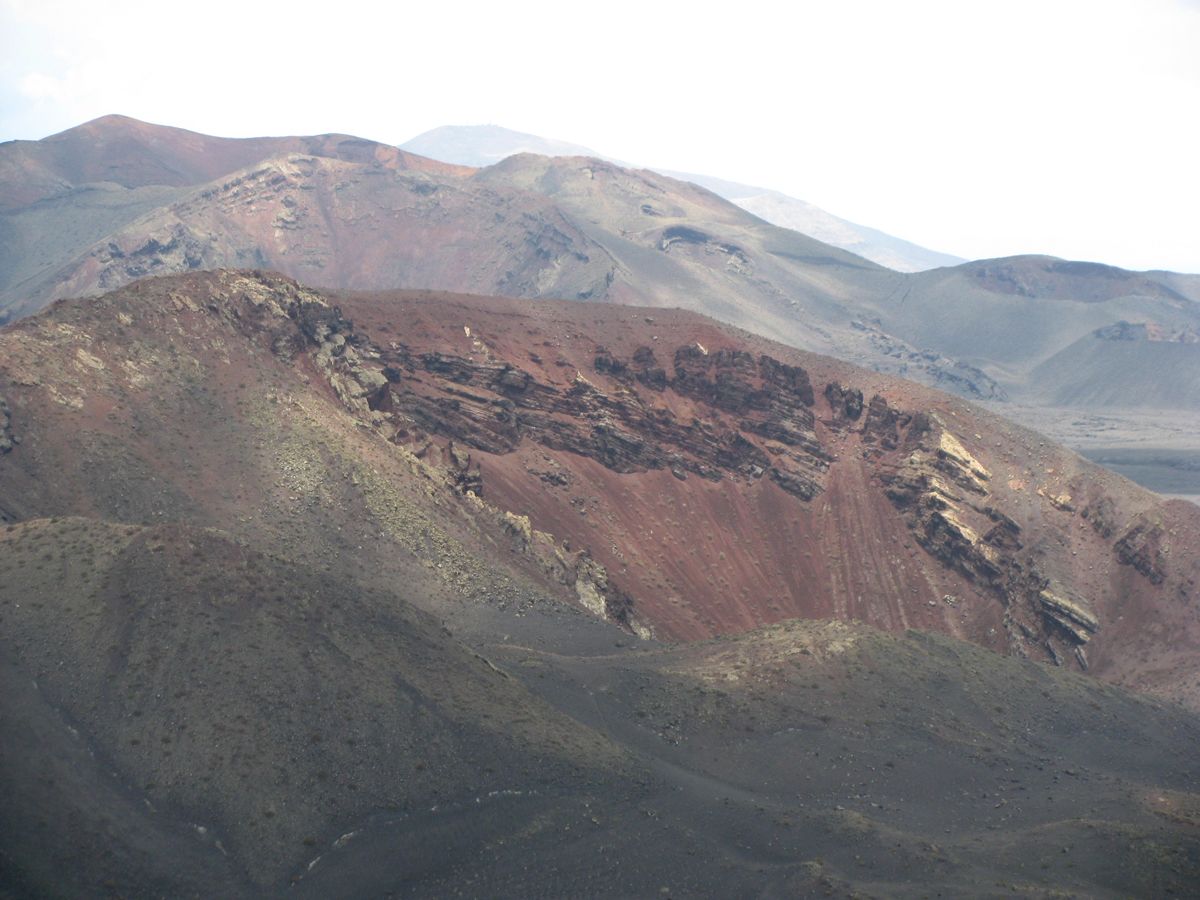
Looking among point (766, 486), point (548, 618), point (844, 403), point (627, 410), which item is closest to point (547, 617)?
point (548, 618)

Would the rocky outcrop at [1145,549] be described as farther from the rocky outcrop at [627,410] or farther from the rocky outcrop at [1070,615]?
the rocky outcrop at [627,410]

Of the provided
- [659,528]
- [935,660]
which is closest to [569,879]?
[935,660]

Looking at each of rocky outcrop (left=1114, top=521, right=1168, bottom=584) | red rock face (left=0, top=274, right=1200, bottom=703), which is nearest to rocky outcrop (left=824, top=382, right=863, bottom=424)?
red rock face (left=0, top=274, right=1200, bottom=703)

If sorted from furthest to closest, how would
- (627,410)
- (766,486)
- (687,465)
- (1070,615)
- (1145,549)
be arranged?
(627,410) < (766,486) < (687,465) < (1145,549) < (1070,615)

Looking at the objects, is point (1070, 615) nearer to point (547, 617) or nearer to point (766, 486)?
point (766, 486)

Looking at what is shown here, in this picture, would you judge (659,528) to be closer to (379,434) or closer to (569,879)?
(379,434)
